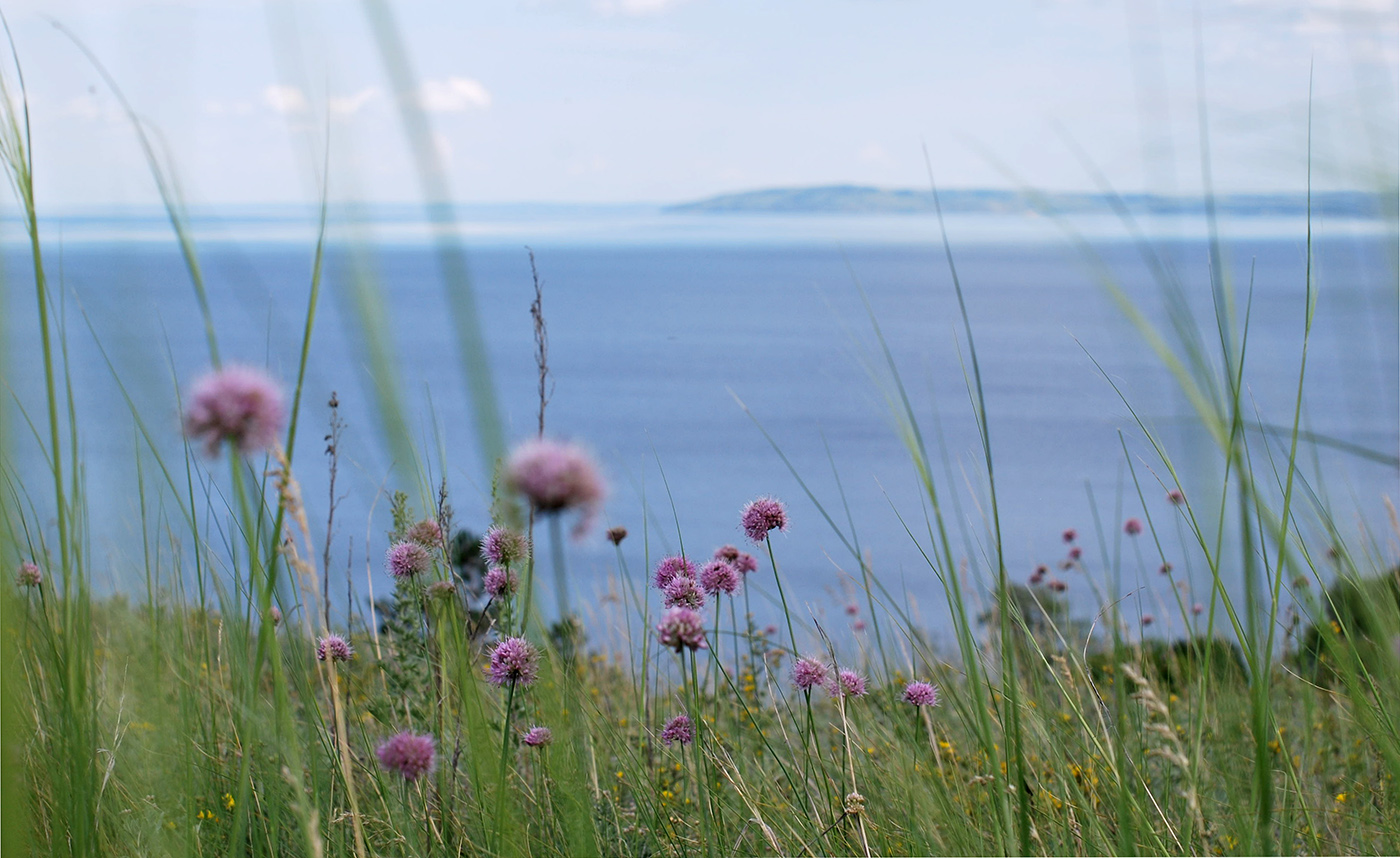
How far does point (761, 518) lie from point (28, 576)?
1.16 metres

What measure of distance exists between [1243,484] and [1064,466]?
17.0 metres

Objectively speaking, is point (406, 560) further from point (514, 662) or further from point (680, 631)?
point (680, 631)

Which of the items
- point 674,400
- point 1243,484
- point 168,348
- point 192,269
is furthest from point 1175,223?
point 674,400

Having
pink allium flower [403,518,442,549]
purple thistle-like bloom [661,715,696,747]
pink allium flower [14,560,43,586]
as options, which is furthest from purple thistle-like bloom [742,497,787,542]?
pink allium flower [14,560,43,586]

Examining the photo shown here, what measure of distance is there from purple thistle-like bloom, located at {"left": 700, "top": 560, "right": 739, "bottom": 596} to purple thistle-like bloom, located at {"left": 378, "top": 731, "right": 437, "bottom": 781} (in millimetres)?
416

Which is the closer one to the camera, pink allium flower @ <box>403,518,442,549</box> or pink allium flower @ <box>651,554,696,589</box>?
pink allium flower @ <box>403,518,442,549</box>

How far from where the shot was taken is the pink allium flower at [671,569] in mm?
1289

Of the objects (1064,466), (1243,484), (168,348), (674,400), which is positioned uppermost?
(168,348)

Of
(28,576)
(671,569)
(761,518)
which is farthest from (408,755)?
(28,576)

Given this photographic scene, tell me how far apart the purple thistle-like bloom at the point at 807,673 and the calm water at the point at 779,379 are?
0.24 m

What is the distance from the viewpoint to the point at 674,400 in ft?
55.6

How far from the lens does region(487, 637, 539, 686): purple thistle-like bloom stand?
3.66 feet

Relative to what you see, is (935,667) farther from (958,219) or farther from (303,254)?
(303,254)

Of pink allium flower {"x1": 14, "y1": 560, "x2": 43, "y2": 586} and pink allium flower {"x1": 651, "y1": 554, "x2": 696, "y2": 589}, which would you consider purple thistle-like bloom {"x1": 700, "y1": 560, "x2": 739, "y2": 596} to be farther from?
pink allium flower {"x1": 14, "y1": 560, "x2": 43, "y2": 586}
